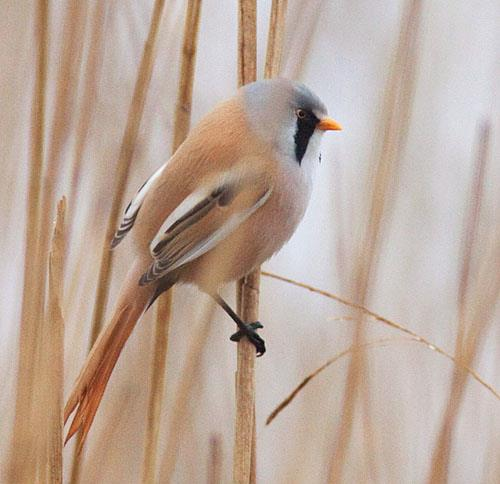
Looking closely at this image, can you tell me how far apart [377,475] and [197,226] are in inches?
22.4

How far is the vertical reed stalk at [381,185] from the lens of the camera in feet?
4.69

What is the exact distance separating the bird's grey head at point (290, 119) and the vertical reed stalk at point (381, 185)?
262mm

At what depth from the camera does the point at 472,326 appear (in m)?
1.42

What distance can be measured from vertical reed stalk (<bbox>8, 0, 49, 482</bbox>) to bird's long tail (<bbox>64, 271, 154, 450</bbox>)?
0.41 feet

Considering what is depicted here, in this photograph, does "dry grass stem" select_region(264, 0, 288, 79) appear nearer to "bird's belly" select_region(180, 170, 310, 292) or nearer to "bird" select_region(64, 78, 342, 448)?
"bird" select_region(64, 78, 342, 448)

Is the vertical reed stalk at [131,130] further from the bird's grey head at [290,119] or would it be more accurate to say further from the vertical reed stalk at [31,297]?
the bird's grey head at [290,119]

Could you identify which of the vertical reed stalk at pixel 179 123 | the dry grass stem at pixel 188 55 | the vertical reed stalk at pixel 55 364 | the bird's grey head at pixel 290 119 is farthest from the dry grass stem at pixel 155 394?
the bird's grey head at pixel 290 119

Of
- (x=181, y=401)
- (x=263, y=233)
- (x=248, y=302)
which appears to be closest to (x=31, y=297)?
(x=181, y=401)

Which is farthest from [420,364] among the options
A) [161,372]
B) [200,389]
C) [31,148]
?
[31,148]

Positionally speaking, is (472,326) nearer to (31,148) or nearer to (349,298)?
(349,298)

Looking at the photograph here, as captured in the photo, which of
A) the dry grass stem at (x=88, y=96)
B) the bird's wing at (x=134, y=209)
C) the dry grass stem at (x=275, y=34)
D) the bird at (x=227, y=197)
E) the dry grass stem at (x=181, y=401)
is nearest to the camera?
the dry grass stem at (x=181, y=401)

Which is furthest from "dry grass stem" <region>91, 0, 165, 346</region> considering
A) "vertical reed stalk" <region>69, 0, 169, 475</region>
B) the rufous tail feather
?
the rufous tail feather

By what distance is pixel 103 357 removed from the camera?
1536mm

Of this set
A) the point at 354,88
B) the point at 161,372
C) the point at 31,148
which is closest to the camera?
the point at 31,148
